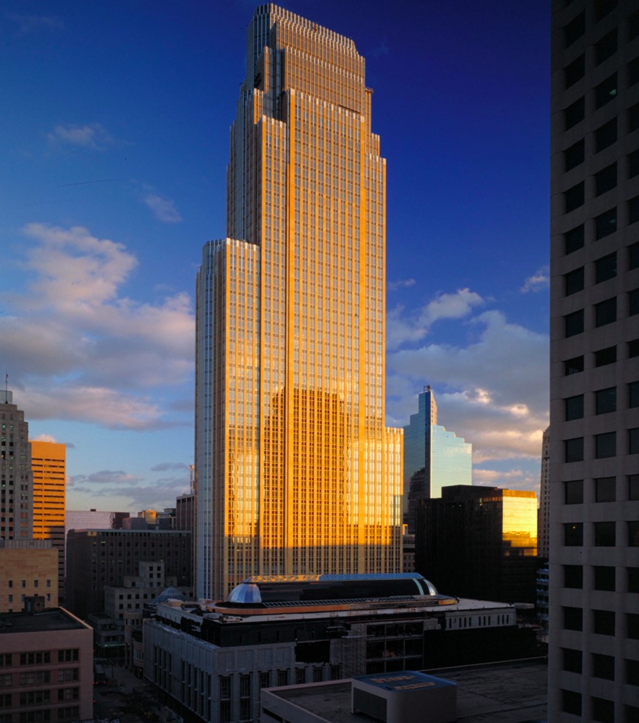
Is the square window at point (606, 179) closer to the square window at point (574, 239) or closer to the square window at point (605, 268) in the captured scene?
the square window at point (574, 239)

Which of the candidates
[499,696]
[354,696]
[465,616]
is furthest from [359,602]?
[354,696]

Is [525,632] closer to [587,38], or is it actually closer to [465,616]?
[465,616]

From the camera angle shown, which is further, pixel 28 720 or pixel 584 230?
pixel 28 720

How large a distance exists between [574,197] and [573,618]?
2902cm

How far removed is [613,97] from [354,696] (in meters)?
65.9

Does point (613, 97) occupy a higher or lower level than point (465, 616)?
higher

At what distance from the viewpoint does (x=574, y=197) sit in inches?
2111

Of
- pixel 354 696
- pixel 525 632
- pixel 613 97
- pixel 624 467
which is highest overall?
pixel 613 97


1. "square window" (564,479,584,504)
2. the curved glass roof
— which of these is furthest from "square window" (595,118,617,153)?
the curved glass roof

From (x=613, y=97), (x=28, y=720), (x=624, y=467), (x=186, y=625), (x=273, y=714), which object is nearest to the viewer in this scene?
(x=624, y=467)

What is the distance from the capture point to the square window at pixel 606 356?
4906 centimetres

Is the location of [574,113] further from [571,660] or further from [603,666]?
[571,660]

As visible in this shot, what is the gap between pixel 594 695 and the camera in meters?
47.4

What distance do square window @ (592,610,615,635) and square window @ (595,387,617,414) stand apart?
12.7 metres
